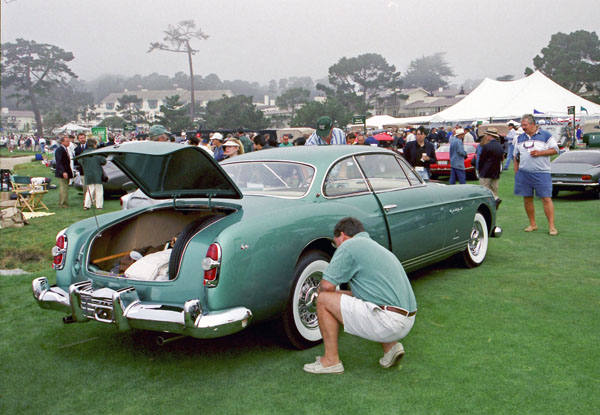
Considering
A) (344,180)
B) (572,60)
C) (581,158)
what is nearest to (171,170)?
(344,180)

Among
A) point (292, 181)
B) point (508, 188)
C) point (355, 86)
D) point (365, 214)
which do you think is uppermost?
point (355, 86)

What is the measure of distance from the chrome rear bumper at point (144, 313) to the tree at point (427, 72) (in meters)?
167

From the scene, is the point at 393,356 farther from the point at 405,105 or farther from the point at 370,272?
the point at 405,105

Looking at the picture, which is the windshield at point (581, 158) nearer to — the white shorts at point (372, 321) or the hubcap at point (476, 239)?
the hubcap at point (476, 239)

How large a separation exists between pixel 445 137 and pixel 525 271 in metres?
25.4

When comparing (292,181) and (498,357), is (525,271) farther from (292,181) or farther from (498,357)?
(292,181)

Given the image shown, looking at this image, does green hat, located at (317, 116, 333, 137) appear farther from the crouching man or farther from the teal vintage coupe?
the crouching man

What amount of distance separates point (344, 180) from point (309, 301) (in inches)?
52.2

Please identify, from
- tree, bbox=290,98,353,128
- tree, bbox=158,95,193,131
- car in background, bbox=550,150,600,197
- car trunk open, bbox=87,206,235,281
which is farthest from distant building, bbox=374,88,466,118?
car trunk open, bbox=87,206,235,281

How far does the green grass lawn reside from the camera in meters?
3.47

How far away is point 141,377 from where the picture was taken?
3.95 m

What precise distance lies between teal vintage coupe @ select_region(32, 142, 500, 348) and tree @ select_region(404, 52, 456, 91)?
6498 inches

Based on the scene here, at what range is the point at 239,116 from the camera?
6262cm

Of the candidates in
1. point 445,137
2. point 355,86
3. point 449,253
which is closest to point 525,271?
point 449,253
